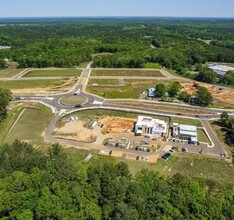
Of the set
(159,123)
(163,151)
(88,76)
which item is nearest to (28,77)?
(88,76)

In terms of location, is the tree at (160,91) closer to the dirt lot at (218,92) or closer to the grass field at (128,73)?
the dirt lot at (218,92)

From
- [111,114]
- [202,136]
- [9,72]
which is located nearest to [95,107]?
[111,114]

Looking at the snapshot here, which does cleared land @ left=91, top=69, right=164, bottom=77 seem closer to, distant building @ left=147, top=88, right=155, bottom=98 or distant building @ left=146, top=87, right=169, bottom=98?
distant building @ left=147, top=88, right=155, bottom=98

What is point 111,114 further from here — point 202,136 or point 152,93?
point 202,136

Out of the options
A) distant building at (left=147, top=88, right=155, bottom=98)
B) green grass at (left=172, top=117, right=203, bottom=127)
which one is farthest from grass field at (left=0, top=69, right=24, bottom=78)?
green grass at (left=172, top=117, right=203, bottom=127)

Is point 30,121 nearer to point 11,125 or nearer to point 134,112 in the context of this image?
point 11,125
